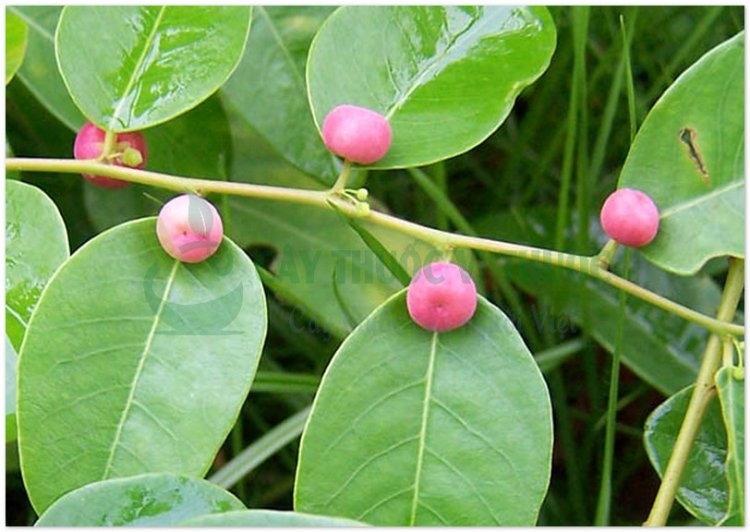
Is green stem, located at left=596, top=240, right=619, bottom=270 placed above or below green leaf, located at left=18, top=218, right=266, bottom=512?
above

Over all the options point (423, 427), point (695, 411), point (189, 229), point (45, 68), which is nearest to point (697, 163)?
point (695, 411)

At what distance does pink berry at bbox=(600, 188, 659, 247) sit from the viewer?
81 centimetres

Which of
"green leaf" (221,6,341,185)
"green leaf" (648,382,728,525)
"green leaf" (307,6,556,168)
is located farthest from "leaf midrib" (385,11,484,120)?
"green leaf" (648,382,728,525)

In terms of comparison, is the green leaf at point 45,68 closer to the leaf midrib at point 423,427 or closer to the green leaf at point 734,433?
the leaf midrib at point 423,427

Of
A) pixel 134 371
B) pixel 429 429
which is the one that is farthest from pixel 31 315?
pixel 429 429

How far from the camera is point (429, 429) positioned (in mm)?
786

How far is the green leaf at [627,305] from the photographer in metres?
1.10

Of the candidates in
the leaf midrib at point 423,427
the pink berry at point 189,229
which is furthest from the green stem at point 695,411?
the pink berry at point 189,229

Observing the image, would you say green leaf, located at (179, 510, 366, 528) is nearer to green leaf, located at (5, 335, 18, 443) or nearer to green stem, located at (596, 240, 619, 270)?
green leaf, located at (5, 335, 18, 443)

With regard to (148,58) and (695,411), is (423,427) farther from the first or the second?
(148,58)

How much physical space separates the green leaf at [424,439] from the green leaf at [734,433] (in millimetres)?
139

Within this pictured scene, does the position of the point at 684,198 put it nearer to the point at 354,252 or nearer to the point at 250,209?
the point at 354,252

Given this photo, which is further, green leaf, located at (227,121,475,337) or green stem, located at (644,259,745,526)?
green leaf, located at (227,121,475,337)

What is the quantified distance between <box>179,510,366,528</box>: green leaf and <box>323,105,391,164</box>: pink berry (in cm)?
30
